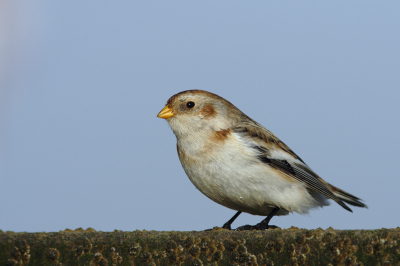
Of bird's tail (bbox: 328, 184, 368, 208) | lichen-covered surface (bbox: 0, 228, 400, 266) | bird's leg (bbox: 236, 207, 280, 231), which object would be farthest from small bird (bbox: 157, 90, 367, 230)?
lichen-covered surface (bbox: 0, 228, 400, 266)

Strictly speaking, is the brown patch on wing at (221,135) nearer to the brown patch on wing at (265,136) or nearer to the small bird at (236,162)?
the small bird at (236,162)

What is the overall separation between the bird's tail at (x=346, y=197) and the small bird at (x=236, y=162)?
1.64 feet

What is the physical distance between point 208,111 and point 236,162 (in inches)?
30.1

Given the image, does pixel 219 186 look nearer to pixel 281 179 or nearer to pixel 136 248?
pixel 281 179

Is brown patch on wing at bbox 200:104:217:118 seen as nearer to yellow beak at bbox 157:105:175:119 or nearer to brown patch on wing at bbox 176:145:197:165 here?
yellow beak at bbox 157:105:175:119

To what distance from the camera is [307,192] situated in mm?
5117

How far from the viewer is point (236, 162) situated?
4672 mm

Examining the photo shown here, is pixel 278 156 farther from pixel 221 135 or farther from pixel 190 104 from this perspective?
pixel 190 104

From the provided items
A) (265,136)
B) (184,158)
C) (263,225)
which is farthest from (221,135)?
(263,225)

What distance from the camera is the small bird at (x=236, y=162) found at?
468 centimetres

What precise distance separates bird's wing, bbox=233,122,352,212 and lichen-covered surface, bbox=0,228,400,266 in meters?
2.01

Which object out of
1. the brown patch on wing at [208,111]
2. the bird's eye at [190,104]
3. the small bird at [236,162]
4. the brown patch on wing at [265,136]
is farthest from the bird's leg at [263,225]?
the bird's eye at [190,104]

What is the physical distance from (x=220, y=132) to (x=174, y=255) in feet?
7.10

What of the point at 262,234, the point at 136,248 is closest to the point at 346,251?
the point at 262,234
